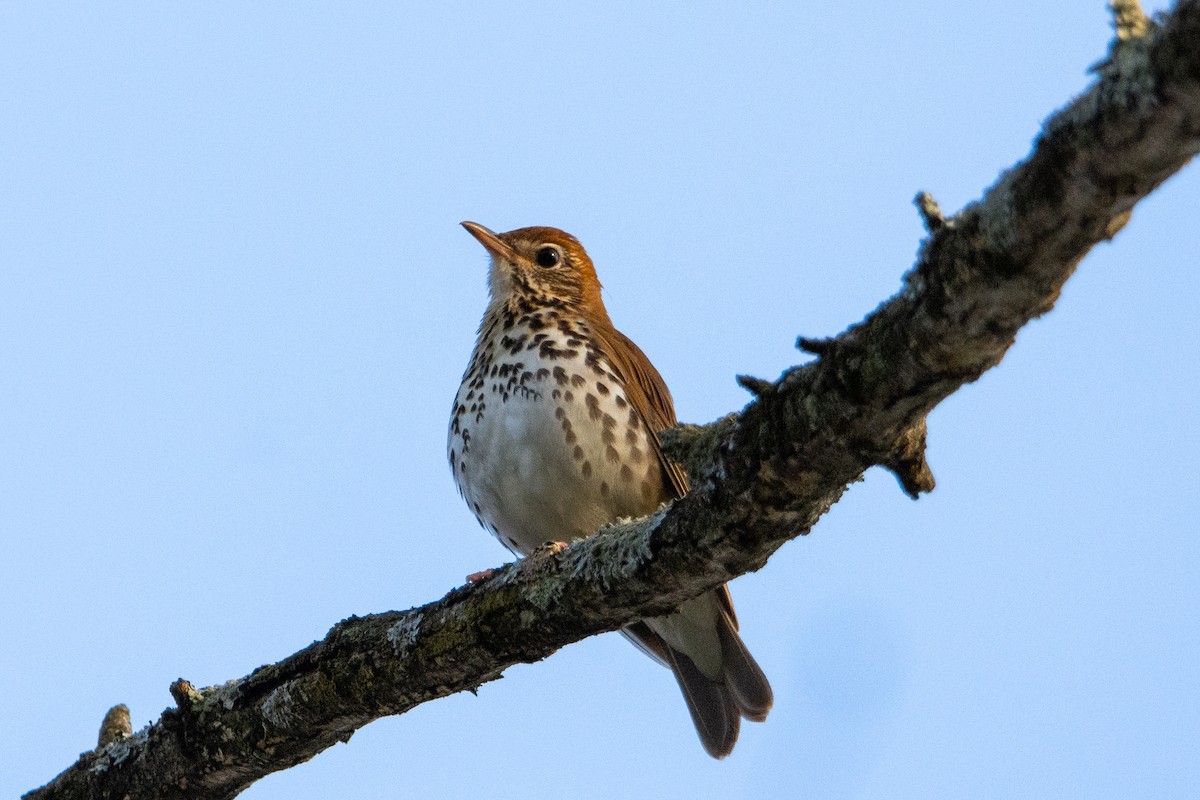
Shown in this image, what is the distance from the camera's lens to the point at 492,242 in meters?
→ 7.98

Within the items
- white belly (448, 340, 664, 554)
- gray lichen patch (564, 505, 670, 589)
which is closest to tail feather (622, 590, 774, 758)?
white belly (448, 340, 664, 554)

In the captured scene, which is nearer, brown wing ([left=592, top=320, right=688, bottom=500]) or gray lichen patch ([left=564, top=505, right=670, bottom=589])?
gray lichen patch ([left=564, top=505, right=670, bottom=589])

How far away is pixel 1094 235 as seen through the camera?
271 centimetres

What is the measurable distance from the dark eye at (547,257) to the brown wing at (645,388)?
0.74 meters

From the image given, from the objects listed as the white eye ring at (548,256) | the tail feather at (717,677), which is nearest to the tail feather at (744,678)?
the tail feather at (717,677)

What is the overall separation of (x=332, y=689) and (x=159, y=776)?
0.87 m

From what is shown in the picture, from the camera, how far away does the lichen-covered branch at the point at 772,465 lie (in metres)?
2.52

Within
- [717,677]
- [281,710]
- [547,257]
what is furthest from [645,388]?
[281,710]

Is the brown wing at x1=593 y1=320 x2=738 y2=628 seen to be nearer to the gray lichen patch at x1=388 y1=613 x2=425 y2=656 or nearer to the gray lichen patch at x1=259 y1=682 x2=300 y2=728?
the gray lichen patch at x1=388 y1=613 x2=425 y2=656

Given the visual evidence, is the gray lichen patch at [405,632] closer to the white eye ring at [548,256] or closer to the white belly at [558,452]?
the white belly at [558,452]

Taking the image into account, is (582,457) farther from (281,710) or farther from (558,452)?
(281,710)

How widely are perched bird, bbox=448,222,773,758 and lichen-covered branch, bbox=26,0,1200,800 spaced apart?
1.48m

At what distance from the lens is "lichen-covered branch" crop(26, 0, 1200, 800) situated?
8.26 feet

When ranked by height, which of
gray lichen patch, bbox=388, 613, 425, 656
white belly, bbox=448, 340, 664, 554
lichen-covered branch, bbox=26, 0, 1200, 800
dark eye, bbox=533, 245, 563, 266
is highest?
dark eye, bbox=533, 245, 563, 266
